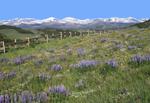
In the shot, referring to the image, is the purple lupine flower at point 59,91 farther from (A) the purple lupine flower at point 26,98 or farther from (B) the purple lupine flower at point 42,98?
(A) the purple lupine flower at point 26,98

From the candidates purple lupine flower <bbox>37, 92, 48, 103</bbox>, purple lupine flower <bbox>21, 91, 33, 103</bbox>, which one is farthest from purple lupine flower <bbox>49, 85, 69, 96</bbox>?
purple lupine flower <bbox>21, 91, 33, 103</bbox>

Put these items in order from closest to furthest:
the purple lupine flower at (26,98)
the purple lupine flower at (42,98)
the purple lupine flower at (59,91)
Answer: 1. the purple lupine flower at (26,98)
2. the purple lupine flower at (42,98)
3. the purple lupine flower at (59,91)

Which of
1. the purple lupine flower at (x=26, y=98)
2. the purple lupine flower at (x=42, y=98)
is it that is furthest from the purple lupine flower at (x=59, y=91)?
the purple lupine flower at (x=26, y=98)

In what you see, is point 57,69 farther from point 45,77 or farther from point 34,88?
point 34,88

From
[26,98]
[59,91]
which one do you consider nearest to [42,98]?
[26,98]

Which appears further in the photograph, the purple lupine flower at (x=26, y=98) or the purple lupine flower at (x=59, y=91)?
the purple lupine flower at (x=59, y=91)

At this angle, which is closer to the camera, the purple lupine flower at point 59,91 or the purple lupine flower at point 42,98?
the purple lupine flower at point 42,98

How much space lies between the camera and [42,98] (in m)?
8.07

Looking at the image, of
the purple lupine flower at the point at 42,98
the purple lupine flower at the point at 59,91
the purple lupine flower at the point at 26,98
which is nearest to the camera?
the purple lupine flower at the point at 26,98

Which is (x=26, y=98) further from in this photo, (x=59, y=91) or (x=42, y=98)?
(x=59, y=91)

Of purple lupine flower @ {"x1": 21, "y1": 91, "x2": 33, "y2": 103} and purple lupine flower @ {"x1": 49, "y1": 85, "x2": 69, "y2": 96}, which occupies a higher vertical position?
purple lupine flower @ {"x1": 21, "y1": 91, "x2": 33, "y2": 103}

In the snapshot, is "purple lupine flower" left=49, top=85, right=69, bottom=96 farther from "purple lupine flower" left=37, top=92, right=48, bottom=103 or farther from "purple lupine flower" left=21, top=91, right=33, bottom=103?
"purple lupine flower" left=21, top=91, right=33, bottom=103

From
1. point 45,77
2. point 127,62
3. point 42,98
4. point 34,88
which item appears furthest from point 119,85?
point 127,62

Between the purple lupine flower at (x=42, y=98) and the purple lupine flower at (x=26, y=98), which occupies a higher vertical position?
the purple lupine flower at (x=26, y=98)
